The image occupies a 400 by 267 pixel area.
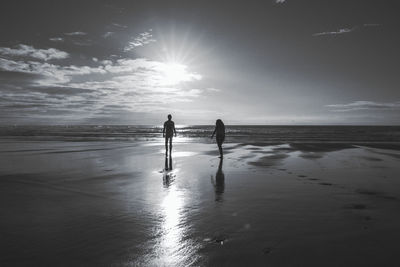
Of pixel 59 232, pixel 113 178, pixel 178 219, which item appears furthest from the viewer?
pixel 113 178

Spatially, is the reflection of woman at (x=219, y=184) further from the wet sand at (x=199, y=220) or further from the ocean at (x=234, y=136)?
the ocean at (x=234, y=136)

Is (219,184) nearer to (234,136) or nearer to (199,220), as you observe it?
(199,220)

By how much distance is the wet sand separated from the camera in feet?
11.7

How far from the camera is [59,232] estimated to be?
171 inches

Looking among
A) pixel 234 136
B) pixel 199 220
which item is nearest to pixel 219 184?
Result: pixel 199 220

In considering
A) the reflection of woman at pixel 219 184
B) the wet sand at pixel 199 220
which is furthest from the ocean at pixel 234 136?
the wet sand at pixel 199 220

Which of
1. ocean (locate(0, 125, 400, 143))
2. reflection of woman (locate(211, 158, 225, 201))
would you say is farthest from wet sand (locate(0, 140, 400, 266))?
ocean (locate(0, 125, 400, 143))

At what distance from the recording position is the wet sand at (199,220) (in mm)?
3555

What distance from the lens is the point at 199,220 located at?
4.95 meters

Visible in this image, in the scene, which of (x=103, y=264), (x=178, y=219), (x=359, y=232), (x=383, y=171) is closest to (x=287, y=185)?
(x=359, y=232)

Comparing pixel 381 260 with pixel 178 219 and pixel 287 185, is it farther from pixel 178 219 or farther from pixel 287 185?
pixel 287 185

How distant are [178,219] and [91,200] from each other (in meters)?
2.62

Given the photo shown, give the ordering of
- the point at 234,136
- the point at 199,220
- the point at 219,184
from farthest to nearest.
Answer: the point at 234,136 → the point at 219,184 → the point at 199,220

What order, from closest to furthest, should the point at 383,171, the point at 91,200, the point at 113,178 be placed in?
the point at 91,200 → the point at 113,178 → the point at 383,171
